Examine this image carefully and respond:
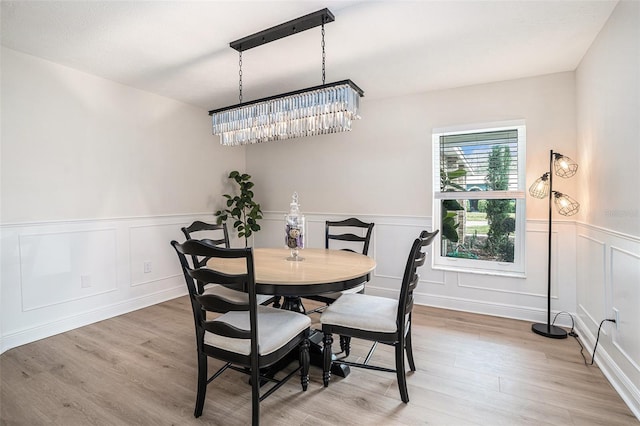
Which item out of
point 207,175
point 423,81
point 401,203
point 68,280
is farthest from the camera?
point 207,175

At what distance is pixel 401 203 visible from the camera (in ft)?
11.9

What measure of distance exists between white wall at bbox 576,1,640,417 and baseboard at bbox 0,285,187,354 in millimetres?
4036

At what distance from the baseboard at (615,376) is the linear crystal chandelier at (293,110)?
91.1 inches

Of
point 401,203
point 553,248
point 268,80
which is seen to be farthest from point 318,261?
point 553,248

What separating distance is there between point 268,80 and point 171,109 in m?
1.38

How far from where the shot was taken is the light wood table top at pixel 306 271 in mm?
1716

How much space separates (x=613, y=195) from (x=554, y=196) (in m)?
0.84

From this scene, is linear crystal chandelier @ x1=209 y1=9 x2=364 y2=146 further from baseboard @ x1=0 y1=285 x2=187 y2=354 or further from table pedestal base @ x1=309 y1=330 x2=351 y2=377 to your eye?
baseboard @ x1=0 y1=285 x2=187 y2=354

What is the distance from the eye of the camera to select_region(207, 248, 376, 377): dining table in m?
1.72

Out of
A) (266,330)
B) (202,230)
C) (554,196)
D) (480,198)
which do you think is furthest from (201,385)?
A: (554,196)

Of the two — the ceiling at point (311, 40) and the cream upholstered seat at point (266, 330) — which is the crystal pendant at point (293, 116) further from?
the cream upholstered seat at point (266, 330)

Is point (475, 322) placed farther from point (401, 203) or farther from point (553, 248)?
point (401, 203)

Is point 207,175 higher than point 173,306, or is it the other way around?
point 207,175

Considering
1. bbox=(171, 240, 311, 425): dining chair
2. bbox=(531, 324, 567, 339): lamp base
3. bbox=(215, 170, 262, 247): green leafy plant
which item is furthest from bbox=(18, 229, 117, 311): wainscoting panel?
bbox=(531, 324, 567, 339): lamp base
